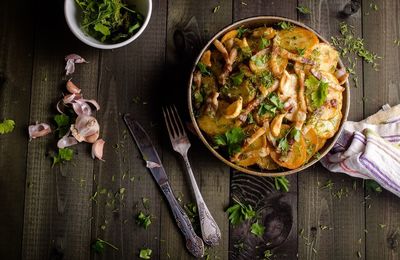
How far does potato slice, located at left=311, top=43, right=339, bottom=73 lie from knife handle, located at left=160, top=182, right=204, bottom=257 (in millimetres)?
636

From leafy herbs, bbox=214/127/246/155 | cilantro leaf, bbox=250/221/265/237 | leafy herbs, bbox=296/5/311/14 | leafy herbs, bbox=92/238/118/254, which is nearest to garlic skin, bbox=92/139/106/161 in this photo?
leafy herbs, bbox=92/238/118/254

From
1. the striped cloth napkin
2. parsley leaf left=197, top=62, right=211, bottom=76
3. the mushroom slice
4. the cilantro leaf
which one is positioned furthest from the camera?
the cilantro leaf

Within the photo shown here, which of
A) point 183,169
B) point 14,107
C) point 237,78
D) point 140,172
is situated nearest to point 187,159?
point 183,169

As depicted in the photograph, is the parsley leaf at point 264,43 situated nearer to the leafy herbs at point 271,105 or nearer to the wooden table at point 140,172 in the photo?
the leafy herbs at point 271,105

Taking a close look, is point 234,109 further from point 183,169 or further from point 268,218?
point 268,218

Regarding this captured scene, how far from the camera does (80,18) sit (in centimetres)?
156

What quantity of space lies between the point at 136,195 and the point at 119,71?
433 millimetres

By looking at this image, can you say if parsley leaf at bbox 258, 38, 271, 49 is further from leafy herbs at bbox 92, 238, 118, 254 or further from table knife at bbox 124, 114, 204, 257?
leafy herbs at bbox 92, 238, 118, 254

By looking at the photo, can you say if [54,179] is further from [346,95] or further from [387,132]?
[387,132]

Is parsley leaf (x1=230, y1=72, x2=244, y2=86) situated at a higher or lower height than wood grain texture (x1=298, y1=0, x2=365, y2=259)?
higher

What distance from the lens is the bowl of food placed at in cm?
139

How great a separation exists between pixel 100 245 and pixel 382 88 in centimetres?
113

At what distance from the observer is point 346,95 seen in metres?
1.49

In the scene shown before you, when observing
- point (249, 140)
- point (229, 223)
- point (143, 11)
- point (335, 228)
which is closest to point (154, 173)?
point (229, 223)
